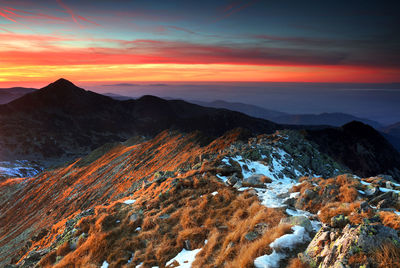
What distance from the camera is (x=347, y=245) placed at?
532 cm

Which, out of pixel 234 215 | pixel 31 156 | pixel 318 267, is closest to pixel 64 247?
Answer: pixel 234 215

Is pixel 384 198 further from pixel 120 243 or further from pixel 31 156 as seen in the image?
pixel 31 156

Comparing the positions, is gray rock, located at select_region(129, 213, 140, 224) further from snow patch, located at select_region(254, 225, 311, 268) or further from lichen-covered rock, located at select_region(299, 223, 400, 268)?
lichen-covered rock, located at select_region(299, 223, 400, 268)

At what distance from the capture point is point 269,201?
10555mm

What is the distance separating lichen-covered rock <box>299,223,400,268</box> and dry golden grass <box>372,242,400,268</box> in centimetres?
9

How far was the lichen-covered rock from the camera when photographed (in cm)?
507

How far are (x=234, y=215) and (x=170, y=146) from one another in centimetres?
3913

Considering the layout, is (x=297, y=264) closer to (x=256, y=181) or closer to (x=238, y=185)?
(x=238, y=185)

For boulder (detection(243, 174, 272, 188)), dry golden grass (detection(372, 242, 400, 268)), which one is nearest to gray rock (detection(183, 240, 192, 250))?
boulder (detection(243, 174, 272, 188))

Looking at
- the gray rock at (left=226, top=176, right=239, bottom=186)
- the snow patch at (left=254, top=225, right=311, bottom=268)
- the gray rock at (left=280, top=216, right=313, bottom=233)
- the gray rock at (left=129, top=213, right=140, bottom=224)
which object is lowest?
the gray rock at (left=129, top=213, right=140, bottom=224)

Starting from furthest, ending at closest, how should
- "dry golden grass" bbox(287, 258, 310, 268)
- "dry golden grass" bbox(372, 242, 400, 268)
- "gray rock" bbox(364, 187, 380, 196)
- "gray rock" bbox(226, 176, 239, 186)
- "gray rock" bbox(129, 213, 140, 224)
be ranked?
"gray rock" bbox(226, 176, 239, 186) < "gray rock" bbox(129, 213, 140, 224) < "gray rock" bbox(364, 187, 380, 196) < "dry golden grass" bbox(287, 258, 310, 268) < "dry golden grass" bbox(372, 242, 400, 268)

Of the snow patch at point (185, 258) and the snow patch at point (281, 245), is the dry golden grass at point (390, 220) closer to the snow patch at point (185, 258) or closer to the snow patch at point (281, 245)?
the snow patch at point (281, 245)

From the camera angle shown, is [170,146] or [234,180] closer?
[234,180]

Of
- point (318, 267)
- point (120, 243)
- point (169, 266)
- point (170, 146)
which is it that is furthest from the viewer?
point (170, 146)
